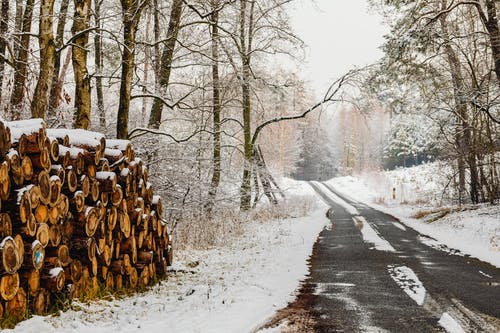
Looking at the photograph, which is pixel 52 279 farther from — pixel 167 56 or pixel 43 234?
pixel 167 56

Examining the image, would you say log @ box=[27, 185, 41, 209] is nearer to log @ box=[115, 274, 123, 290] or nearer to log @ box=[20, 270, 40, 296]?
log @ box=[20, 270, 40, 296]

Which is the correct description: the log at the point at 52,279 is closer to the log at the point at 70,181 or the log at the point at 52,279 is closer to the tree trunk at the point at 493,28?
the log at the point at 70,181

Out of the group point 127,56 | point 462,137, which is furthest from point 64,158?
point 462,137

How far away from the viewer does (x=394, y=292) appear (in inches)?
264

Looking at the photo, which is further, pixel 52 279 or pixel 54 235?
pixel 54 235

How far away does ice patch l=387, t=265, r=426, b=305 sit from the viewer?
21.3 ft

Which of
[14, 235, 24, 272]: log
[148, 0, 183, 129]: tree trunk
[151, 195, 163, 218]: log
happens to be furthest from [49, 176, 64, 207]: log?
[148, 0, 183, 129]: tree trunk

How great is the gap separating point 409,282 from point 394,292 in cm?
85

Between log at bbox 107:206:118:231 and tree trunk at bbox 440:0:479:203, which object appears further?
tree trunk at bbox 440:0:479:203

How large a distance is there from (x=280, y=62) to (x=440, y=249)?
11.0 m

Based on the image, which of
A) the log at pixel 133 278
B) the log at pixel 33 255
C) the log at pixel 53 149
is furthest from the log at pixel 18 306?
the log at pixel 133 278

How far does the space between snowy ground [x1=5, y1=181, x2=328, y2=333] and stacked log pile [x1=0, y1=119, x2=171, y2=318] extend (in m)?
0.36

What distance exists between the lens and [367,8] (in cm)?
1856

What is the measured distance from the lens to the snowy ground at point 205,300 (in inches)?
194
